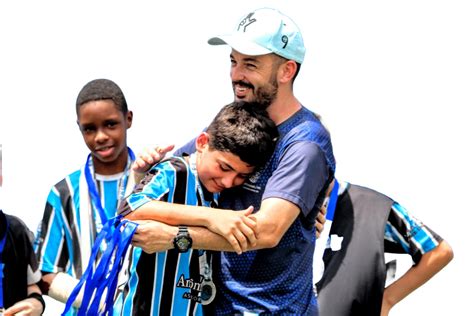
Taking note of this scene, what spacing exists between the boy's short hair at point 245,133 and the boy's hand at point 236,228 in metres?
0.26

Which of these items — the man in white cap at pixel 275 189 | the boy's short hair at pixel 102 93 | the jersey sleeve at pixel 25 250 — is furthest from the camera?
the boy's short hair at pixel 102 93

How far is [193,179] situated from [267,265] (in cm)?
48

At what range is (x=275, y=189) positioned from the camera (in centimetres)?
475

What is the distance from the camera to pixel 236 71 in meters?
5.09

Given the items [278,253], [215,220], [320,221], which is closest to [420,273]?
[320,221]

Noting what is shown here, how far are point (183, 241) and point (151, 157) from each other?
21.7 inches

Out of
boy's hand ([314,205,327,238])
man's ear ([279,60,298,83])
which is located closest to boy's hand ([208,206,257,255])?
man's ear ([279,60,298,83])

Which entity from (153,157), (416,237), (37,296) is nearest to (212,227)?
(153,157)

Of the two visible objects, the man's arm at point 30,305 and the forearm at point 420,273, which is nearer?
the man's arm at point 30,305

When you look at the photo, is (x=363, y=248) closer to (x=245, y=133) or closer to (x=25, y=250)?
(x=245, y=133)

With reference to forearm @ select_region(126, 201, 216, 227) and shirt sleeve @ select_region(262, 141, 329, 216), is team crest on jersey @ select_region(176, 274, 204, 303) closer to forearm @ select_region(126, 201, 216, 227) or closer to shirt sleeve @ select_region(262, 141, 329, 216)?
forearm @ select_region(126, 201, 216, 227)

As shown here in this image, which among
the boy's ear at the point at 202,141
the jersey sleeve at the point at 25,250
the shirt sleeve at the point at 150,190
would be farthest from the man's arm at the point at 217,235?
the jersey sleeve at the point at 25,250

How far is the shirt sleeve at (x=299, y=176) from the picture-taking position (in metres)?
4.75

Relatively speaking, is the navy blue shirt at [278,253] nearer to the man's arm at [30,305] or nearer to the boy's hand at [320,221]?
the boy's hand at [320,221]
